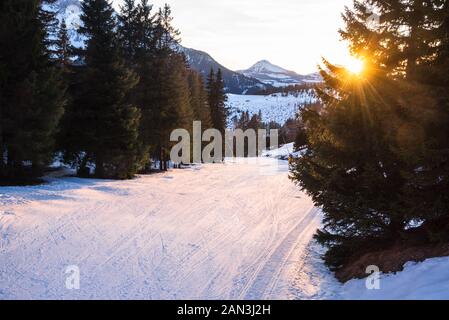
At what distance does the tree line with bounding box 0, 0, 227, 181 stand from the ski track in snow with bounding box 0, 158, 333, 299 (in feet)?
10.3

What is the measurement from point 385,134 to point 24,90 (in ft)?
49.4

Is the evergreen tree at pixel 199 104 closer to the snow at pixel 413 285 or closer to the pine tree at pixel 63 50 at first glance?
the pine tree at pixel 63 50

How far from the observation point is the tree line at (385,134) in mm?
7328

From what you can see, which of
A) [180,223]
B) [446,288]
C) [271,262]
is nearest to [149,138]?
[180,223]

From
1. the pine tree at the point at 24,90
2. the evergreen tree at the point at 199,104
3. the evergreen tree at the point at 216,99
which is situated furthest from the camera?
the evergreen tree at the point at 216,99

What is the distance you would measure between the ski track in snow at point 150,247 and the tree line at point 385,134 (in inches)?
74.1

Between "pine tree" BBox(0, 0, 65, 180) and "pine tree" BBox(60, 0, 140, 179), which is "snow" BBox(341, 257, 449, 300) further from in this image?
"pine tree" BBox(60, 0, 140, 179)

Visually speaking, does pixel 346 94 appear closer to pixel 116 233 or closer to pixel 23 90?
pixel 116 233

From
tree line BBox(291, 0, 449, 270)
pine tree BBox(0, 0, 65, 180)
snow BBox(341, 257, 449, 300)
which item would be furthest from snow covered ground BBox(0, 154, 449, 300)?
pine tree BBox(0, 0, 65, 180)

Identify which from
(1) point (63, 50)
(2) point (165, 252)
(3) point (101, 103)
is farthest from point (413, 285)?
(1) point (63, 50)

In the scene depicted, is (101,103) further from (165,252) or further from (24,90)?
(165,252)

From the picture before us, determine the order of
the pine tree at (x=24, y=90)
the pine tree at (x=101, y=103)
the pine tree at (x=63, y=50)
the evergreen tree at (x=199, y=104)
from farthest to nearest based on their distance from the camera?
the evergreen tree at (x=199, y=104) < the pine tree at (x=63, y=50) < the pine tree at (x=101, y=103) < the pine tree at (x=24, y=90)

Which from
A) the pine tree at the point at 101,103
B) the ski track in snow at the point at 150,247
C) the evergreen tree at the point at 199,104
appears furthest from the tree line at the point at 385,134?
the evergreen tree at the point at 199,104
